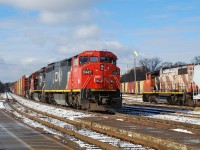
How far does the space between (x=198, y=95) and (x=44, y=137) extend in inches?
630

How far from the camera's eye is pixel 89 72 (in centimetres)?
2150

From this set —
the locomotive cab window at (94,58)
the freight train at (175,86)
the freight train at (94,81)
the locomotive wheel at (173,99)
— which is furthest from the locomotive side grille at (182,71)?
the locomotive cab window at (94,58)

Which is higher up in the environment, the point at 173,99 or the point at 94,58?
the point at 94,58

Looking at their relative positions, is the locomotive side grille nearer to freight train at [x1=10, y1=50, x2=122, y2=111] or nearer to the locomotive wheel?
the locomotive wheel

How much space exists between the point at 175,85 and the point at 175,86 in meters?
0.09

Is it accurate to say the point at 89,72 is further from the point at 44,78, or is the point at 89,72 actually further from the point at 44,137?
the point at 44,78

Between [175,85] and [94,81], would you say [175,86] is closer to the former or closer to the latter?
[175,85]

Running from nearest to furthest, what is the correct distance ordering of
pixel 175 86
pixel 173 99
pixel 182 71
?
pixel 182 71 < pixel 175 86 < pixel 173 99

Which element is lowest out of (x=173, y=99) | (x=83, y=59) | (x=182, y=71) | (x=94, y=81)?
(x=173, y=99)

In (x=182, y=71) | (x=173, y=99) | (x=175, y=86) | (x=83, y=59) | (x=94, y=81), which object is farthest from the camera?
(x=173, y=99)

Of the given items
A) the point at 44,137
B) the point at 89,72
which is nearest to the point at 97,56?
the point at 89,72

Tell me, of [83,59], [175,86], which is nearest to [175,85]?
[175,86]

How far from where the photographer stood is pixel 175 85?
31.9 m

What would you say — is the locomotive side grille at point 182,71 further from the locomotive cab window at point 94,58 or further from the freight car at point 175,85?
the locomotive cab window at point 94,58
